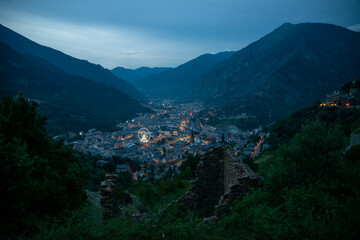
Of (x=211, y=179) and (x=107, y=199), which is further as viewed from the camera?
(x=211, y=179)

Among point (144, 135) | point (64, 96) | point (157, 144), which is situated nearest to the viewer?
point (157, 144)

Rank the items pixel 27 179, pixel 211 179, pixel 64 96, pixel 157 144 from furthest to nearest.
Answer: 1. pixel 64 96
2. pixel 157 144
3. pixel 211 179
4. pixel 27 179

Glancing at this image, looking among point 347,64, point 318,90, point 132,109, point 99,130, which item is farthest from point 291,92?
point 99,130

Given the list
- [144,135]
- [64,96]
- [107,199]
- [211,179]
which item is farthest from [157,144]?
[64,96]

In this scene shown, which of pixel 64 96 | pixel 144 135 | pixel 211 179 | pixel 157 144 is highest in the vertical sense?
pixel 64 96

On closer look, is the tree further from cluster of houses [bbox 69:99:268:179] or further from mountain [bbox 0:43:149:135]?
mountain [bbox 0:43:149:135]

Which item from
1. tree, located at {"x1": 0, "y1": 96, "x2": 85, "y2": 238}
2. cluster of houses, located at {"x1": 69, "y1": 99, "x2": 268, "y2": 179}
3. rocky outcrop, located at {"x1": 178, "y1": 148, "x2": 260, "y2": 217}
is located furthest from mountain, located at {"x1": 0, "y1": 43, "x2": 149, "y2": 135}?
rocky outcrop, located at {"x1": 178, "y1": 148, "x2": 260, "y2": 217}

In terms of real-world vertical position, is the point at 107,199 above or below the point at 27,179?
below

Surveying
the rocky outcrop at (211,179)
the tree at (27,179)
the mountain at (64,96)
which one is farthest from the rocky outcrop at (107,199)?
the mountain at (64,96)

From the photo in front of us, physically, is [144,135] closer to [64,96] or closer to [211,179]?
[64,96]
